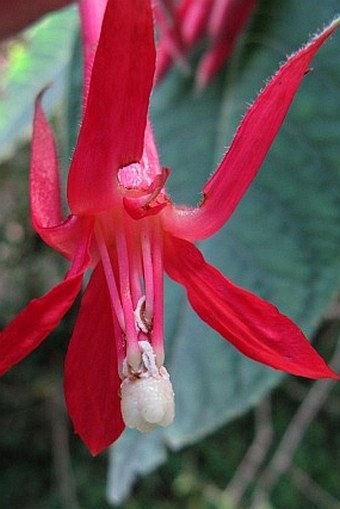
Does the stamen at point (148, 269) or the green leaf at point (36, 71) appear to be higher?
the stamen at point (148, 269)

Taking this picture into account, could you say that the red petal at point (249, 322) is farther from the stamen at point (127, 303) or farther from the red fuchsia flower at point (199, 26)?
the red fuchsia flower at point (199, 26)

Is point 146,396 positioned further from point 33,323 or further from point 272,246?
point 272,246

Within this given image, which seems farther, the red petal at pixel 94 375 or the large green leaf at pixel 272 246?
the large green leaf at pixel 272 246

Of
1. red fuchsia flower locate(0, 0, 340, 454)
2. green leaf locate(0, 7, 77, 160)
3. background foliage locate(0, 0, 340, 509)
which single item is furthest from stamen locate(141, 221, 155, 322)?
green leaf locate(0, 7, 77, 160)

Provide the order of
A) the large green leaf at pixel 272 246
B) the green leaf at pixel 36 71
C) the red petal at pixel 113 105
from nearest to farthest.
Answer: the red petal at pixel 113 105 < the large green leaf at pixel 272 246 < the green leaf at pixel 36 71

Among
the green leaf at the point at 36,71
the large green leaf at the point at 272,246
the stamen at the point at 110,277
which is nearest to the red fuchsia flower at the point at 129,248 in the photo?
the stamen at the point at 110,277

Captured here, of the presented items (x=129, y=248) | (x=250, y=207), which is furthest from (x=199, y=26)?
(x=129, y=248)

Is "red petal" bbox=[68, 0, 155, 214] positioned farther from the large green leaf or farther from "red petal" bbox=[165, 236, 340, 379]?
the large green leaf
